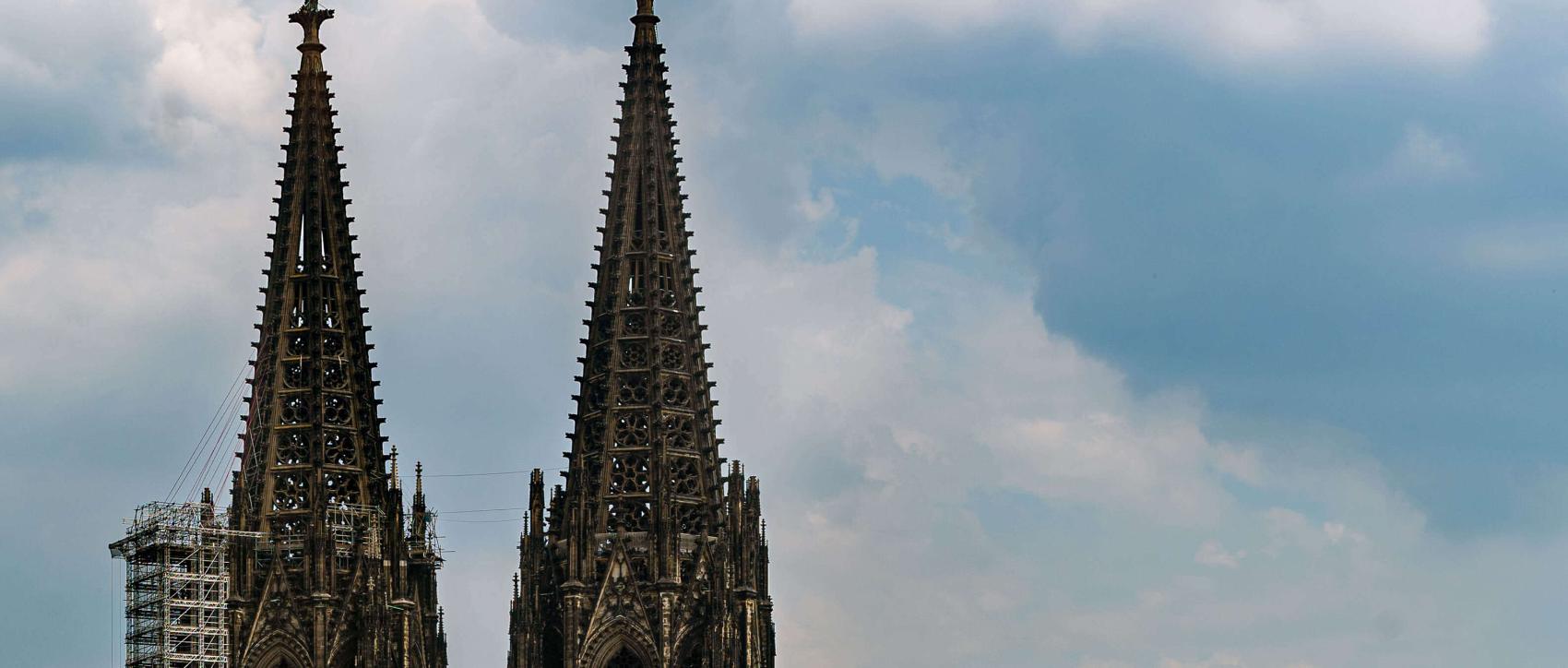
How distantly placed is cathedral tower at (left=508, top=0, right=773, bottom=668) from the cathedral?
2.8 inches

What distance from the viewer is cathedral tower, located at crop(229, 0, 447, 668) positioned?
512ft

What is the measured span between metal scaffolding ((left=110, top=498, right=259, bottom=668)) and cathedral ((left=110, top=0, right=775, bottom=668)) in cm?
7

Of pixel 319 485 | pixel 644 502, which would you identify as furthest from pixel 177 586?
pixel 644 502

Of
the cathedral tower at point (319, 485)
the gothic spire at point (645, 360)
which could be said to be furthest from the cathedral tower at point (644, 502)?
the cathedral tower at point (319, 485)

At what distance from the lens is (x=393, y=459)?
161 m

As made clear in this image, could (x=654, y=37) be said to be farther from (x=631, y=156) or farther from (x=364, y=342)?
(x=364, y=342)

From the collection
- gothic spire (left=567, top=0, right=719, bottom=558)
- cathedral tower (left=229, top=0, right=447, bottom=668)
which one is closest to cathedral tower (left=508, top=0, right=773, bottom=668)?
gothic spire (left=567, top=0, right=719, bottom=558)

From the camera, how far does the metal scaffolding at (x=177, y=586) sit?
6186 inches

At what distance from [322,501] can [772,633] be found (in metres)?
16.6

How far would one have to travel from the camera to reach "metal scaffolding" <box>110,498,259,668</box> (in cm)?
15712

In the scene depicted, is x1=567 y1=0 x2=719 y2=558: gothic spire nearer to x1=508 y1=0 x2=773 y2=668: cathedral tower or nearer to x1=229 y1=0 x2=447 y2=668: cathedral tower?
x1=508 y1=0 x2=773 y2=668: cathedral tower

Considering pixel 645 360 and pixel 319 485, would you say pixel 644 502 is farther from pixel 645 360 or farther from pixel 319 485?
pixel 319 485

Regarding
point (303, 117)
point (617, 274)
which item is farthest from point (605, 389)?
point (303, 117)

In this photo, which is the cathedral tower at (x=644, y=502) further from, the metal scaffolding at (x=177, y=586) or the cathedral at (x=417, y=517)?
the metal scaffolding at (x=177, y=586)
